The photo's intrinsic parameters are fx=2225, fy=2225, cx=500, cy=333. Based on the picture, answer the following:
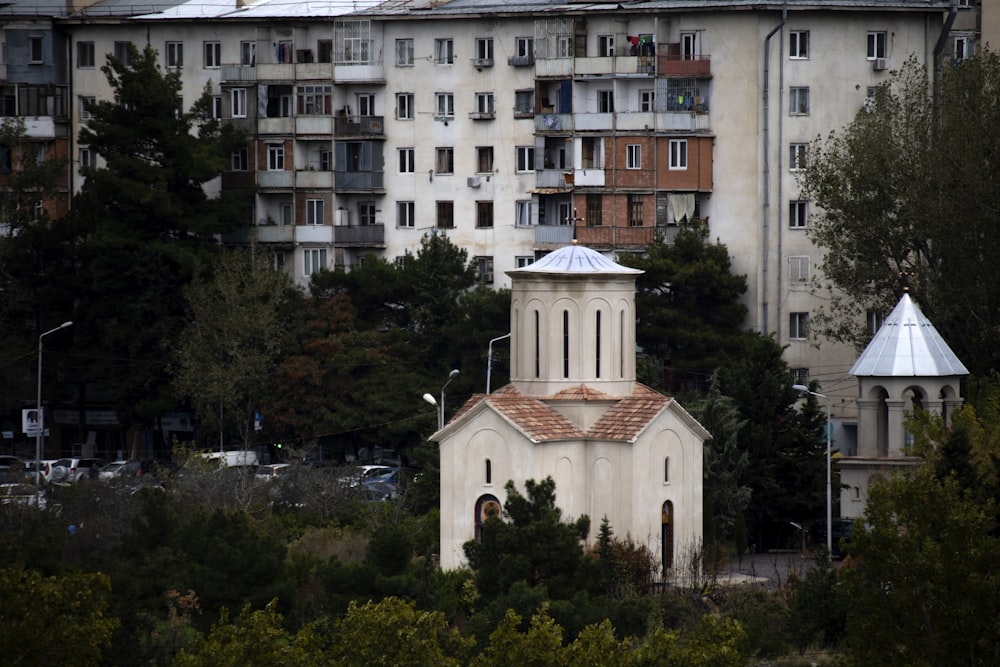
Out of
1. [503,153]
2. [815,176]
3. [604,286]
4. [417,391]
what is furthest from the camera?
[503,153]

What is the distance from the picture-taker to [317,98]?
6775 cm

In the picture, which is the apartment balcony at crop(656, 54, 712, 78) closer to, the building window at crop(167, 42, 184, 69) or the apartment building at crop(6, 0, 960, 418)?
the apartment building at crop(6, 0, 960, 418)

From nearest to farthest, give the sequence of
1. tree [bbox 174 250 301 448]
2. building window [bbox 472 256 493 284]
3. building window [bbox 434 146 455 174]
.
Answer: tree [bbox 174 250 301 448] < building window [bbox 472 256 493 284] < building window [bbox 434 146 455 174]

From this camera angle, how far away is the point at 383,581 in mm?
35156

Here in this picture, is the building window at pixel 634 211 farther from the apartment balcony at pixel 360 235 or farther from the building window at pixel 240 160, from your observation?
the building window at pixel 240 160

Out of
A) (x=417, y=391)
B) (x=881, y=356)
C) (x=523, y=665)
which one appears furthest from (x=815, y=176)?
(x=523, y=665)

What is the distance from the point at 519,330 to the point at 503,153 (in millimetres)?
25108

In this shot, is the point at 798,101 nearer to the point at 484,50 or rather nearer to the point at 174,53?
the point at 484,50

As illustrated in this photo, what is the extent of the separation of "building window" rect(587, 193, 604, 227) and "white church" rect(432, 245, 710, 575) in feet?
74.2

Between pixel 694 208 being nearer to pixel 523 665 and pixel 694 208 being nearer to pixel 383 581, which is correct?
pixel 383 581

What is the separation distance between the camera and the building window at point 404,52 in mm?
67125

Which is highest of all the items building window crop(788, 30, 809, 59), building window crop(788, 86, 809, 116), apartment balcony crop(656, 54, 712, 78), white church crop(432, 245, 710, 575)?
building window crop(788, 30, 809, 59)

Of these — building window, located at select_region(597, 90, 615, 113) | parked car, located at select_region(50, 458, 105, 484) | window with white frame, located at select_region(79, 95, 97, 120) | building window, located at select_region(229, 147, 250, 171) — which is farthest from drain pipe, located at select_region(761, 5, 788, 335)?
window with white frame, located at select_region(79, 95, 97, 120)

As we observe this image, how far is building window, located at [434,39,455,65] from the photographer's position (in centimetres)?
6694
